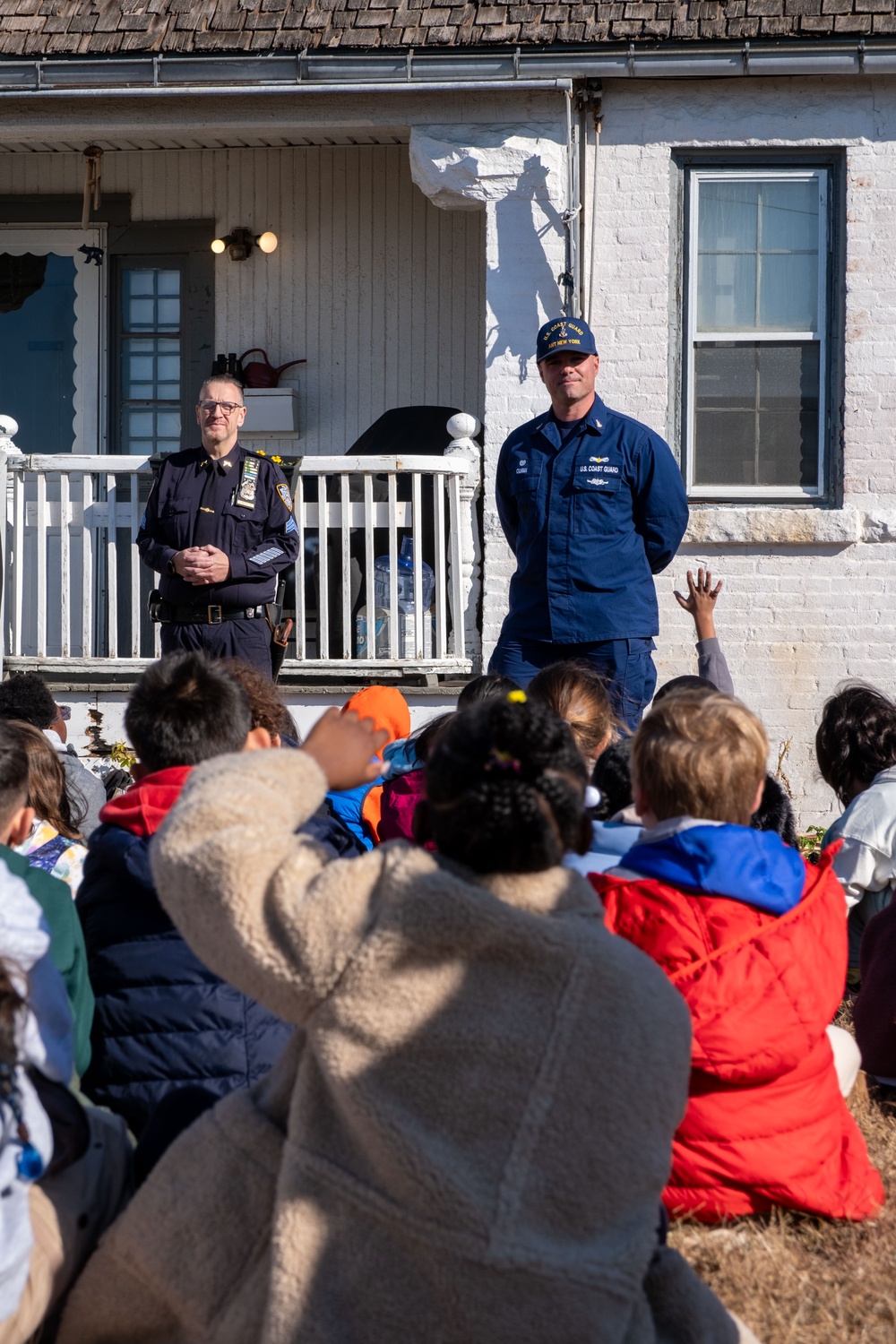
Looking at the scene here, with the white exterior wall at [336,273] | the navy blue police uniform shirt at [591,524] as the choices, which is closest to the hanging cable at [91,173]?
the white exterior wall at [336,273]

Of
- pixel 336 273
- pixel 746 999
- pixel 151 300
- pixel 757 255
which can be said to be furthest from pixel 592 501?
pixel 151 300

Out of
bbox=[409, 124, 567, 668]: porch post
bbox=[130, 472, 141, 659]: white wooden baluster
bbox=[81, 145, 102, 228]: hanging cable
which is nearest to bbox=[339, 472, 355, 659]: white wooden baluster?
bbox=[409, 124, 567, 668]: porch post

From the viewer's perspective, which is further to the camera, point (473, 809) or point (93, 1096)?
point (93, 1096)

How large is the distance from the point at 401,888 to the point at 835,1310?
1.45 m

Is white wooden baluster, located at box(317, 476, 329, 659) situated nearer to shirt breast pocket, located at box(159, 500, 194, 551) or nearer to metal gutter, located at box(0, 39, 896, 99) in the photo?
shirt breast pocket, located at box(159, 500, 194, 551)

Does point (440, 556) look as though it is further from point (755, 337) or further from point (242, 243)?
point (242, 243)

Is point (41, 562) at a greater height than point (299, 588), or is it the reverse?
point (41, 562)

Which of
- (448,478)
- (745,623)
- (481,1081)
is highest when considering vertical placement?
(448,478)

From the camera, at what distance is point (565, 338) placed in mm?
5082

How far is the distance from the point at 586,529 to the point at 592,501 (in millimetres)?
111

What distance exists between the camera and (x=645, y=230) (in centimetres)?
706

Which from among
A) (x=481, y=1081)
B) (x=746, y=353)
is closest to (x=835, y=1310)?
(x=481, y=1081)

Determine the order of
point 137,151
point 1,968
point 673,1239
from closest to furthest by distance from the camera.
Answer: point 1,968
point 673,1239
point 137,151

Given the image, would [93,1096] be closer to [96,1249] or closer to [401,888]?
[96,1249]
